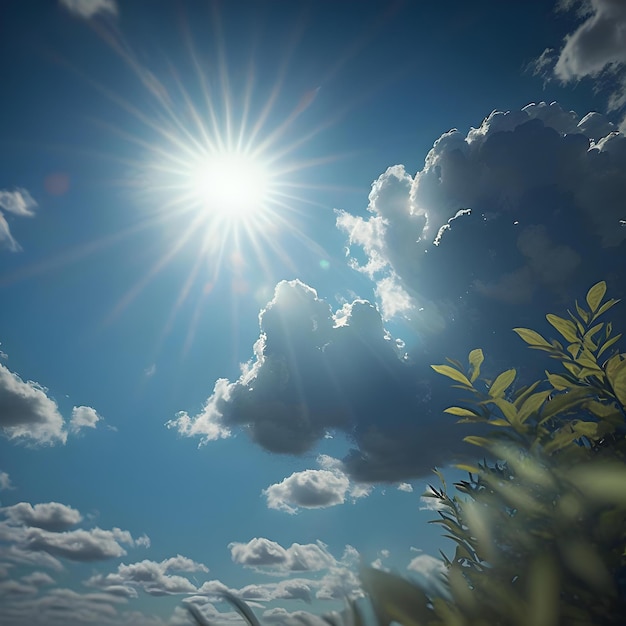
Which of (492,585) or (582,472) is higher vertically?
(582,472)

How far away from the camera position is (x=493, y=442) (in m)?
1.93

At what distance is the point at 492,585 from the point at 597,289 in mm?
1637

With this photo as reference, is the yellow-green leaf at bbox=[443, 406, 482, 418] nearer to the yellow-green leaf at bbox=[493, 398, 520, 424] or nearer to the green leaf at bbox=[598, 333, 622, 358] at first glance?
the yellow-green leaf at bbox=[493, 398, 520, 424]

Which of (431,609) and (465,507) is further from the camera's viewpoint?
(465,507)

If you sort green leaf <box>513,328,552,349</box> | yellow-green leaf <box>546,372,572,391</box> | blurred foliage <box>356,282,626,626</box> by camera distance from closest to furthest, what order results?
blurred foliage <box>356,282,626,626</box>, yellow-green leaf <box>546,372,572,391</box>, green leaf <box>513,328,552,349</box>

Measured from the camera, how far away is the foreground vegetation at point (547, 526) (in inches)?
63.9

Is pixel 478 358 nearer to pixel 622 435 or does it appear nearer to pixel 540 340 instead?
pixel 540 340

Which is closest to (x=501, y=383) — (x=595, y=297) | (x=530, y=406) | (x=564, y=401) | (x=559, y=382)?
(x=530, y=406)

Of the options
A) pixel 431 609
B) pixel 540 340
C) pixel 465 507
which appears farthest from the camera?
pixel 465 507

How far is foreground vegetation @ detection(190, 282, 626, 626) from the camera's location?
162 centimetres

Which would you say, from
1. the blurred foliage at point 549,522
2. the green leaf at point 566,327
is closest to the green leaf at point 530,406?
the blurred foliage at point 549,522

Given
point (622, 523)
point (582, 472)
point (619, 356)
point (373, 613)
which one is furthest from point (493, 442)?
point (373, 613)

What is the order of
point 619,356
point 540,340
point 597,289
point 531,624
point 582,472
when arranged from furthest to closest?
point 540,340
point 597,289
point 619,356
point 582,472
point 531,624

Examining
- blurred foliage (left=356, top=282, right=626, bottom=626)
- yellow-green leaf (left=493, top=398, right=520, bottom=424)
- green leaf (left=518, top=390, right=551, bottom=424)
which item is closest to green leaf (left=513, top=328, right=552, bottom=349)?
blurred foliage (left=356, top=282, right=626, bottom=626)
